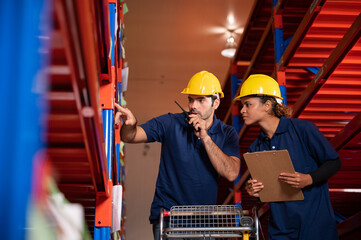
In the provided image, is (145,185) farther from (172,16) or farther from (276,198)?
(276,198)

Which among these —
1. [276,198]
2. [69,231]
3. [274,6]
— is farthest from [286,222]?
[274,6]

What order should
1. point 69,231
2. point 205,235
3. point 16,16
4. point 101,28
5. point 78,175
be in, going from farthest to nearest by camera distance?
point 205,235 → point 101,28 → point 78,175 → point 69,231 → point 16,16

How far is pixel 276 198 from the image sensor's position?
342 centimetres

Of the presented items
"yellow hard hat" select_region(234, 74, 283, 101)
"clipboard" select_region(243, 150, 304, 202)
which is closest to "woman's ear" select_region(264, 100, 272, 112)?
"yellow hard hat" select_region(234, 74, 283, 101)

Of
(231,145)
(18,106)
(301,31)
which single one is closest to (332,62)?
(301,31)

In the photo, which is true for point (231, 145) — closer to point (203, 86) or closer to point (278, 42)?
point (203, 86)

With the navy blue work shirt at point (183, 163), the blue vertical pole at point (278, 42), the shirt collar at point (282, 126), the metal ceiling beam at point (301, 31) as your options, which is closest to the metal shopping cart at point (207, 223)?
the navy blue work shirt at point (183, 163)

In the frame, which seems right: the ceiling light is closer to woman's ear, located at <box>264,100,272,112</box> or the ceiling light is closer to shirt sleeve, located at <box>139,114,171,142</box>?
woman's ear, located at <box>264,100,272,112</box>

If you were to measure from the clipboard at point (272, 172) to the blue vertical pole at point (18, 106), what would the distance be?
98.6 inches

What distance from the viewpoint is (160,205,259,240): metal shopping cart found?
10.1 ft

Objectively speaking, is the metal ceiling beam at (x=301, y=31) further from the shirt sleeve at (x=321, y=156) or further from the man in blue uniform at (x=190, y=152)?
the shirt sleeve at (x=321, y=156)

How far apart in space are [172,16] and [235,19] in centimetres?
164

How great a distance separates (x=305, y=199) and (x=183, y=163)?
0.98 metres

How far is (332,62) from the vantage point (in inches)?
185
